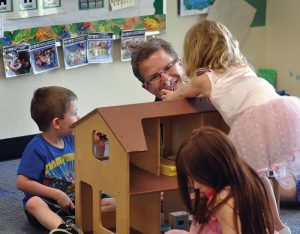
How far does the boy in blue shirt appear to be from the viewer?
2180 millimetres

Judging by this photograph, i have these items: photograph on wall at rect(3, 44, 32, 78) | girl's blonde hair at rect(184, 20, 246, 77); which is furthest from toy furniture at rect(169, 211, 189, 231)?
photograph on wall at rect(3, 44, 32, 78)

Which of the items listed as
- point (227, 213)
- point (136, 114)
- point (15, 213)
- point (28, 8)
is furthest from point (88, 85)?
point (227, 213)

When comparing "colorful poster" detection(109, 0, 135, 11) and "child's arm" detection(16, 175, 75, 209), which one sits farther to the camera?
"colorful poster" detection(109, 0, 135, 11)

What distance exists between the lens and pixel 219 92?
6.29 feet

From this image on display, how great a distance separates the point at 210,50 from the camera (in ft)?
6.46

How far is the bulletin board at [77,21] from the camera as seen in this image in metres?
2.91

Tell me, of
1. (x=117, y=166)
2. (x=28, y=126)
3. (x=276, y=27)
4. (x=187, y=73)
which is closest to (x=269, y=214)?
(x=117, y=166)

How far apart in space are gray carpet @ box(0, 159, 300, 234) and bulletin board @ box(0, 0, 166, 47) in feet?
2.05

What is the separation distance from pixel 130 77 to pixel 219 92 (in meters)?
1.50

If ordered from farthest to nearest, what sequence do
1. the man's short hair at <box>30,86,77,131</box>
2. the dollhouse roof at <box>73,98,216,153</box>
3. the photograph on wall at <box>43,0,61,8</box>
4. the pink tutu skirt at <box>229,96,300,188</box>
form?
the photograph on wall at <box>43,0,61,8</box> < the man's short hair at <box>30,86,77,131</box> < the pink tutu skirt at <box>229,96,300,188</box> < the dollhouse roof at <box>73,98,216,153</box>

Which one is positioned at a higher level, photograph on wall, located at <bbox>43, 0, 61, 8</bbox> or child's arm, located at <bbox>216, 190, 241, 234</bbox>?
photograph on wall, located at <bbox>43, 0, 61, 8</bbox>

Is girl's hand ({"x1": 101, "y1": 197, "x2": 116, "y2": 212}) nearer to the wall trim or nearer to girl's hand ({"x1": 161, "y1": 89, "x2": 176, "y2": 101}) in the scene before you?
girl's hand ({"x1": 161, "y1": 89, "x2": 176, "y2": 101})

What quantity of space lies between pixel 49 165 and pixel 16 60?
871 mm

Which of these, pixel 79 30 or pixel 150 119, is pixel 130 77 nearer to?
pixel 79 30
